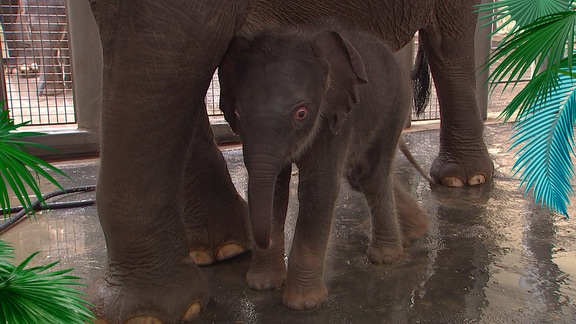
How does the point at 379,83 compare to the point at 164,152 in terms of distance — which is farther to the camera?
the point at 379,83

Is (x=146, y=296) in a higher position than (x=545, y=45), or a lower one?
lower

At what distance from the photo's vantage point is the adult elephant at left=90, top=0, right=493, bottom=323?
5.36 feet

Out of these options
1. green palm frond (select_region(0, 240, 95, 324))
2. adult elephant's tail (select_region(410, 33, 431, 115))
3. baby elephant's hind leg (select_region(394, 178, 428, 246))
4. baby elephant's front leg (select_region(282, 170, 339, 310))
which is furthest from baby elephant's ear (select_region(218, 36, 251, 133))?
adult elephant's tail (select_region(410, 33, 431, 115))

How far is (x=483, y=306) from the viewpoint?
198 cm

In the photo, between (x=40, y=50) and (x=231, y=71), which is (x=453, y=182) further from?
(x=40, y=50)

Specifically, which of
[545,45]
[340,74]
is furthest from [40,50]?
[545,45]

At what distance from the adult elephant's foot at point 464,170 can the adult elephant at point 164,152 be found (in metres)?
1.24

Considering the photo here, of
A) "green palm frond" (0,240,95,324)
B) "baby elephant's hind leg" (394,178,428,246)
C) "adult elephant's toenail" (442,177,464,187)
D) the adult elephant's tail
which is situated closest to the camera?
"green palm frond" (0,240,95,324)

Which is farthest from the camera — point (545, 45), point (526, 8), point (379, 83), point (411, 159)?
point (411, 159)

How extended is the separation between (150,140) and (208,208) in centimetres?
75

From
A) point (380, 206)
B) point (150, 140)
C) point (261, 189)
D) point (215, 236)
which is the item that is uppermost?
point (150, 140)

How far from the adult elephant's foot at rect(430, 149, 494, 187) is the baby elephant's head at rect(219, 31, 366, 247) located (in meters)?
1.61

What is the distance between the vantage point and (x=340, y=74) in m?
1.88

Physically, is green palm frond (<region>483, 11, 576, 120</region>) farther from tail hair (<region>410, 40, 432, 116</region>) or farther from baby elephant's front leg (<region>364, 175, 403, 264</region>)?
tail hair (<region>410, 40, 432, 116</region>)
